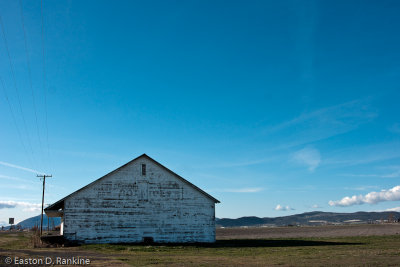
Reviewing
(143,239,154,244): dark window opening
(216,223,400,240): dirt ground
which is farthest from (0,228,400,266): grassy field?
(216,223,400,240): dirt ground

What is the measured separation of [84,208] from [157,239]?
283 inches

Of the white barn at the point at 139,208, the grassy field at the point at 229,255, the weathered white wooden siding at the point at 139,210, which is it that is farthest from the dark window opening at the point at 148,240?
the grassy field at the point at 229,255

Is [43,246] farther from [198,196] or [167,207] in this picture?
[198,196]

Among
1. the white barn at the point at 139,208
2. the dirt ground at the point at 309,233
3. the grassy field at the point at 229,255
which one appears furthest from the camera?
the dirt ground at the point at 309,233

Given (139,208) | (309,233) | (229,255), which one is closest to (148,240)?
(139,208)

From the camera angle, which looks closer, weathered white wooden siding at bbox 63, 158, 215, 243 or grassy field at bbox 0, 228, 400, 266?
grassy field at bbox 0, 228, 400, 266

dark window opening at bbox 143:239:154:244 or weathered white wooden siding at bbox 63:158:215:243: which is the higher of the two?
weathered white wooden siding at bbox 63:158:215:243

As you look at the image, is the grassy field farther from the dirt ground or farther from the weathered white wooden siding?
the dirt ground

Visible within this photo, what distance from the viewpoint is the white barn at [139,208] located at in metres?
31.3

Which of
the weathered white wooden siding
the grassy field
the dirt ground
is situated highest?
the weathered white wooden siding

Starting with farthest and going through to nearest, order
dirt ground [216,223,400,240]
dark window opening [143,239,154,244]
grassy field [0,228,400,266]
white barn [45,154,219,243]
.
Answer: dirt ground [216,223,400,240] < dark window opening [143,239,154,244] < white barn [45,154,219,243] < grassy field [0,228,400,266]

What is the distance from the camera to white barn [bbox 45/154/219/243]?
103 feet

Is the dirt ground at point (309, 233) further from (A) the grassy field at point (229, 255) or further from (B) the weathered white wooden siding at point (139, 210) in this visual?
(A) the grassy field at point (229, 255)

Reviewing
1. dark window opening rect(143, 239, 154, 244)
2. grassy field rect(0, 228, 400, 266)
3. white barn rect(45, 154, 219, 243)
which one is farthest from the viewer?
dark window opening rect(143, 239, 154, 244)
